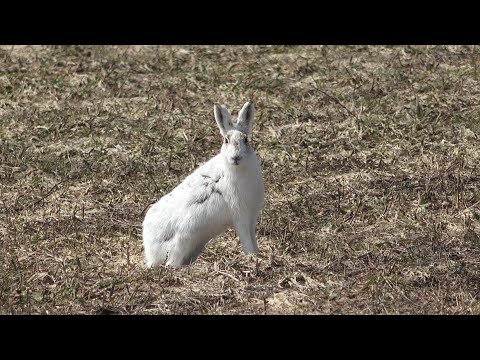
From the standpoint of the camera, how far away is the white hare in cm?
1073

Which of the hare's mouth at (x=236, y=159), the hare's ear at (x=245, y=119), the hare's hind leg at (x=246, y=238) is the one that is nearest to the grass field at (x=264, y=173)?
the hare's hind leg at (x=246, y=238)

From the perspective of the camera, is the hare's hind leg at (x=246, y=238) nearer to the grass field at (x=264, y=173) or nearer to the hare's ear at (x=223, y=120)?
the grass field at (x=264, y=173)

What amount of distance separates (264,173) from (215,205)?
11.3 feet

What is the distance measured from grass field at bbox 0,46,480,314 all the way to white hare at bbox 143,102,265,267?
0.78ft

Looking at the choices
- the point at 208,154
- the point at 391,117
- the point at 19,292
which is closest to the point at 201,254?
the point at 19,292

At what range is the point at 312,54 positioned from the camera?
18.4 meters

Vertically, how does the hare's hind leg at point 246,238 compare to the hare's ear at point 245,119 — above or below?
below

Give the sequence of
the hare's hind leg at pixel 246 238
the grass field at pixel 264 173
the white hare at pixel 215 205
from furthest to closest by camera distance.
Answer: the hare's hind leg at pixel 246 238, the white hare at pixel 215 205, the grass field at pixel 264 173

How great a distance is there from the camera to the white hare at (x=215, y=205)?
10734 mm

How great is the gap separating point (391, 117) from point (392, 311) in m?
6.49

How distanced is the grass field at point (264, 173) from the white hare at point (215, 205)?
239 millimetres

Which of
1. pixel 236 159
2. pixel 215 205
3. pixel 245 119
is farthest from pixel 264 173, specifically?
pixel 236 159

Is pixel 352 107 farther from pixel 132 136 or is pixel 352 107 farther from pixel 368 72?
pixel 132 136

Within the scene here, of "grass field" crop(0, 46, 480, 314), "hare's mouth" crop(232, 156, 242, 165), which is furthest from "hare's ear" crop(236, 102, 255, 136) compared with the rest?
"grass field" crop(0, 46, 480, 314)
